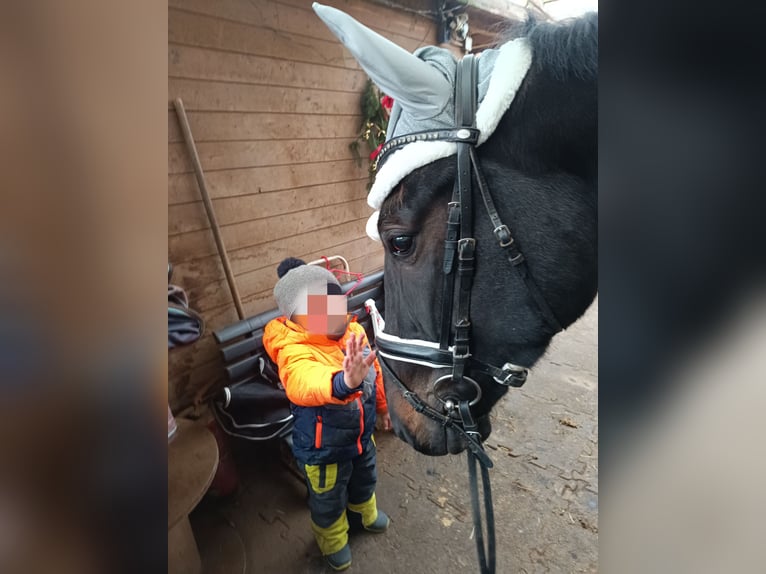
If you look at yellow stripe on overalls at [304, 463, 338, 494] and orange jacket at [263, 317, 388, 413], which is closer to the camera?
orange jacket at [263, 317, 388, 413]

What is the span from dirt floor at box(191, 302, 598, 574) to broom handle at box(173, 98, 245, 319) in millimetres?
668

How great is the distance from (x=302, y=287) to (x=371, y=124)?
1.34 feet

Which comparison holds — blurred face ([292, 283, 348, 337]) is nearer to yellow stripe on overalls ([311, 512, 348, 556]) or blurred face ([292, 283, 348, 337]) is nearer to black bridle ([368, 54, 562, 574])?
black bridle ([368, 54, 562, 574])

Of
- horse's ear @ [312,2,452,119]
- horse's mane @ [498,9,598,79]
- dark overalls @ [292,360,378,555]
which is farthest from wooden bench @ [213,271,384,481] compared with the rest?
horse's mane @ [498,9,598,79]

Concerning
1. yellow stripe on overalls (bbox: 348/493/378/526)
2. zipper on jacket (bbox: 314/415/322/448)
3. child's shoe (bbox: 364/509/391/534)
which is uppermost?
zipper on jacket (bbox: 314/415/322/448)

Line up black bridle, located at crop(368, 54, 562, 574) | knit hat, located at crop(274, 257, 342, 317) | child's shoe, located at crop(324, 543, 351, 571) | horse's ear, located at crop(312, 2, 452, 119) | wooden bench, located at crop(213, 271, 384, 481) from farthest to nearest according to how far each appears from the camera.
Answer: wooden bench, located at crop(213, 271, 384, 481) < child's shoe, located at crop(324, 543, 351, 571) < knit hat, located at crop(274, 257, 342, 317) < black bridle, located at crop(368, 54, 562, 574) < horse's ear, located at crop(312, 2, 452, 119)

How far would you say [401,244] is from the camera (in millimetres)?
708

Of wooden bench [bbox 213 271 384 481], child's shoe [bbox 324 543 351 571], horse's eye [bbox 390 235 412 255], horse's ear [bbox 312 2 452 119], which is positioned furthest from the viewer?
wooden bench [bbox 213 271 384 481]

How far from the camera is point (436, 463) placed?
116cm

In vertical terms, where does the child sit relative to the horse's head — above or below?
below

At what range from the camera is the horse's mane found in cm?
50
